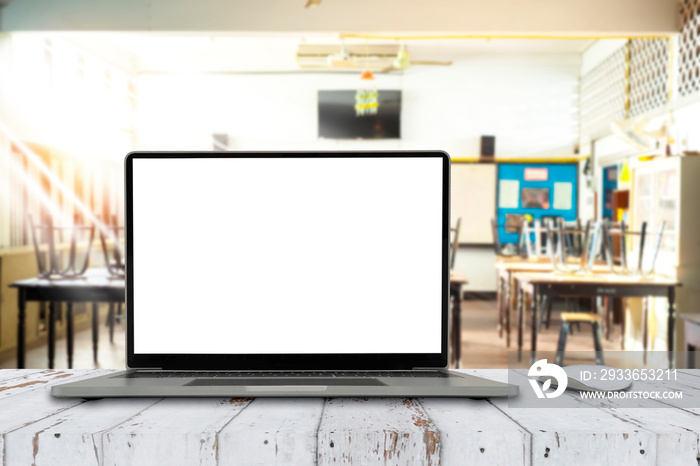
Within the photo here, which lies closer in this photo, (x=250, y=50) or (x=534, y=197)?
(x=250, y=50)

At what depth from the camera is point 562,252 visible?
3881 millimetres

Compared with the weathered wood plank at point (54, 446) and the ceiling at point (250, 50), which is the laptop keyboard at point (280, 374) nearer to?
the weathered wood plank at point (54, 446)

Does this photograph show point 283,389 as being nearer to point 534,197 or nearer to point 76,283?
point 76,283

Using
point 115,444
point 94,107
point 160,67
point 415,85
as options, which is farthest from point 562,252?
point 160,67

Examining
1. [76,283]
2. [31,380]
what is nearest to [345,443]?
[31,380]

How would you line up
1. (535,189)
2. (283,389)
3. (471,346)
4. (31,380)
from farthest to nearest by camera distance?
1. (535,189)
2. (471,346)
3. (31,380)
4. (283,389)

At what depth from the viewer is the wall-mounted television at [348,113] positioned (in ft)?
24.7

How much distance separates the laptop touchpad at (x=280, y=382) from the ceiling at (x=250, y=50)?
6.46 m

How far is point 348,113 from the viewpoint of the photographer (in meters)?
7.53

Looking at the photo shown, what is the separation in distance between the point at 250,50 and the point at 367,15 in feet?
11.2

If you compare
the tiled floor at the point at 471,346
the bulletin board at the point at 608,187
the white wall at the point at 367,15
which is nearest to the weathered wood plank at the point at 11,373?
the tiled floor at the point at 471,346

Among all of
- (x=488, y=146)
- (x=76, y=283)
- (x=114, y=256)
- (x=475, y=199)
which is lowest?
(x=76, y=283)

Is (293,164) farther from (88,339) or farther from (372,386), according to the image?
(88,339)

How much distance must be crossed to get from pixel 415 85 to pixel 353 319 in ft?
23.9
